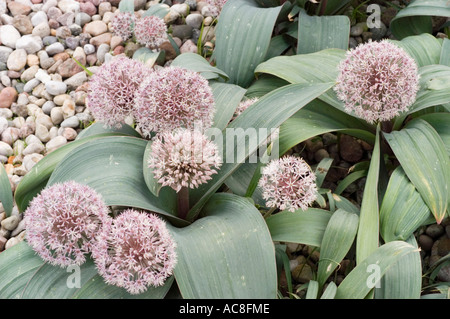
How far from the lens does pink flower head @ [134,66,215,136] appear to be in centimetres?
165

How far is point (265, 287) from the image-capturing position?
1514mm

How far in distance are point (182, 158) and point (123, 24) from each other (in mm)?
1593

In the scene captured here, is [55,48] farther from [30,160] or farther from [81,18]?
[30,160]

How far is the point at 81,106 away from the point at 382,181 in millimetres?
1645

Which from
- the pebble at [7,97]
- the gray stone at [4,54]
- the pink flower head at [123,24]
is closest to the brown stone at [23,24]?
the gray stone at [4,54]

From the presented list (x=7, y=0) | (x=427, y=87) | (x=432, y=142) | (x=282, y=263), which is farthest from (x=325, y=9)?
(x=7, y=0)

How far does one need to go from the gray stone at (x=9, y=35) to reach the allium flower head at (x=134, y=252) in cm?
206

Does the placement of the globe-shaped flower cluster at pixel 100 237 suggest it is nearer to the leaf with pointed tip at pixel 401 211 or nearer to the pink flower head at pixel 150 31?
the leaf with pointed tip at pixel 401 211

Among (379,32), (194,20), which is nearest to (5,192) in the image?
(194,20)

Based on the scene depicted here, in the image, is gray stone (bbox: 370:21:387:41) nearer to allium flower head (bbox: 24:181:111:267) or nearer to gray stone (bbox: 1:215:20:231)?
allium flower head (bbox: 24:181:111:267)

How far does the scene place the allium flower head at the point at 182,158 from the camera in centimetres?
154

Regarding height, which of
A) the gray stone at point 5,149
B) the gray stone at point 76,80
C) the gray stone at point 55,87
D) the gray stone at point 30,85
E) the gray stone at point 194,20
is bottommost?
the gray stone at point 5,149

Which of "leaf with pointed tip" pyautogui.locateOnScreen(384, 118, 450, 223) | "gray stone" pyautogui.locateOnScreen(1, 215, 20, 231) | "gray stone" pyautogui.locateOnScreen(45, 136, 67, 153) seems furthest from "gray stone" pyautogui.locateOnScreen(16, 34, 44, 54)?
"leaf with pointed tip" pyautogui.locateOnScreen(384, 118, 450, 223)

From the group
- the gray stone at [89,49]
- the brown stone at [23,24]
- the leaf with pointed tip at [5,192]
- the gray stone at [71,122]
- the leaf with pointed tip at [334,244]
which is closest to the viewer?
the leaf with pointed tip at [334,244]
